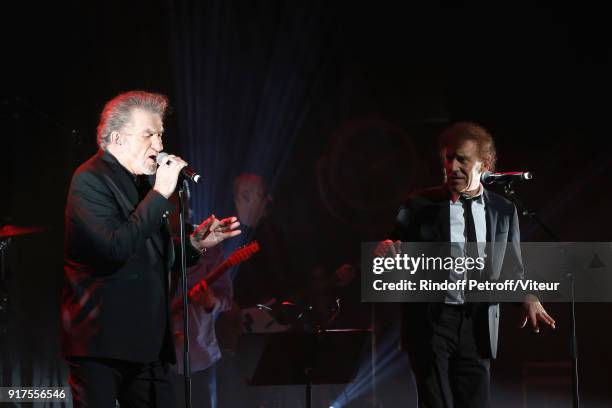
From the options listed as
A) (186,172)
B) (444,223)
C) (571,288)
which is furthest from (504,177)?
(186,172)

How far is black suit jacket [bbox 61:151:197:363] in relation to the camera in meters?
2.39

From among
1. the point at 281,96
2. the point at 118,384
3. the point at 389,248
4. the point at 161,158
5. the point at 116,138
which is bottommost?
the point at 118,384

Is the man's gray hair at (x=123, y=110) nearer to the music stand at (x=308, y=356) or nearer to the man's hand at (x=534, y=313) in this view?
the music stand at (x=308, y=356)

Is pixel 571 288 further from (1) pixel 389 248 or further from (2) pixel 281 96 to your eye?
(2) pixel 281 96

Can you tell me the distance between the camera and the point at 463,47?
5668 mm

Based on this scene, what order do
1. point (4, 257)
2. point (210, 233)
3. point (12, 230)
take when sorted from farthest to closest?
point (4, 257), point (12, 230), point (210, 233)

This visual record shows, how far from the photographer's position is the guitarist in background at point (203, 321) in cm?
512

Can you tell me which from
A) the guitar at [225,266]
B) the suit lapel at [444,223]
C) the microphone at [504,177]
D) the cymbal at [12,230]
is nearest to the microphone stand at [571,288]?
the microphone at [504,177]

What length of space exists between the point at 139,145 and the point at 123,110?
6.3 inches

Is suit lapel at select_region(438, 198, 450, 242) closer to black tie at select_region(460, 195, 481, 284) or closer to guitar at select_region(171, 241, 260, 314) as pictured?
black tie at select_region(460, 195, 481, 284)

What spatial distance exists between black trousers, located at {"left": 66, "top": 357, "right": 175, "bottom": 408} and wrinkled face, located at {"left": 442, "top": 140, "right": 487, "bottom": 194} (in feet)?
5.75

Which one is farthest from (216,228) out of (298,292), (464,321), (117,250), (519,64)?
(519,64)

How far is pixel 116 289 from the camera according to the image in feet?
8.09

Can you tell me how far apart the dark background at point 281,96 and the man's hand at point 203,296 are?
94 centimetres
